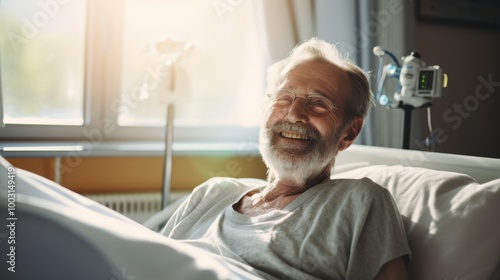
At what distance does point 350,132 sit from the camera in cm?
140

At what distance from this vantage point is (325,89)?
135cm

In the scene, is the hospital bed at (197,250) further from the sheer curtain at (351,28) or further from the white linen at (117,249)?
the sheer curtain at (351,28)

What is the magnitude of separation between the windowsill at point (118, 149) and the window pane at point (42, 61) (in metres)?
0.22

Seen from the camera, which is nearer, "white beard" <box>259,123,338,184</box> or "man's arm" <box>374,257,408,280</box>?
"man's arm" <box>374,257,408,280</box>

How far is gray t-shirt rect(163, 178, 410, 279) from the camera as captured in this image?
1016mm

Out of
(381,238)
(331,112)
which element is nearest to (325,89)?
(331,112)

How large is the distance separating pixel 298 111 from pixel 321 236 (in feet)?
1.26

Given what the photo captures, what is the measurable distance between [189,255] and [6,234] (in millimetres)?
216

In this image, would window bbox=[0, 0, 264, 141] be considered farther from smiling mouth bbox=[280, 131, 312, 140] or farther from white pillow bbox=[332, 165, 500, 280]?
white pillow bbox=[332, 165, 500, 280]

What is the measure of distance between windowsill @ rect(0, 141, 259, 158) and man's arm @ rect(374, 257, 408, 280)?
1595 mm

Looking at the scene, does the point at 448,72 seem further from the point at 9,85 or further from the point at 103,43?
the point at 9,85

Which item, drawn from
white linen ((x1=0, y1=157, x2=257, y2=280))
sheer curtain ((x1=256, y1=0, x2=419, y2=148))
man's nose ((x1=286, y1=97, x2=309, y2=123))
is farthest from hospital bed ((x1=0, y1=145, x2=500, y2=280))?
sheer curtain ((x1=256, y1=0, x2=419, y2=148))

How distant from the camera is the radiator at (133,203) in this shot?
2.37m

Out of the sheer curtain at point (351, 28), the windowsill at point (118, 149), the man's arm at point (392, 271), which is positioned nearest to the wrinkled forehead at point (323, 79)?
the man's arm at point (392, 271)
